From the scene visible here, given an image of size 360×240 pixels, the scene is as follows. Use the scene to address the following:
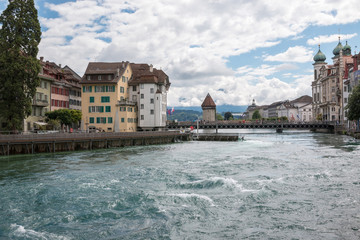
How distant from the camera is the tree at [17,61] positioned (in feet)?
139

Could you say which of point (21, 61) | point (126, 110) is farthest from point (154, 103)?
point (21, 61)

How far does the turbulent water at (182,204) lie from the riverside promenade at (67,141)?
1496cm

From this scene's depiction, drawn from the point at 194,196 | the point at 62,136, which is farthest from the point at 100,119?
the point at 194,196

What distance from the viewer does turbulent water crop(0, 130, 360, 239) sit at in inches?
504

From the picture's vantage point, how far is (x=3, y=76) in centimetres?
4256

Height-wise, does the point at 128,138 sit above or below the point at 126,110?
below

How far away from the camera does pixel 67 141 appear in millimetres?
45875

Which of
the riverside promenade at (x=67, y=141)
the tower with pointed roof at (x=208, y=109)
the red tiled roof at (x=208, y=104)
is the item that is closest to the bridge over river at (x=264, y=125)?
the riverside promenade at (x=67, y=141)

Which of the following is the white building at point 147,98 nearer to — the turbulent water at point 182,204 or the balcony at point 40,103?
the balcony at point 40,103

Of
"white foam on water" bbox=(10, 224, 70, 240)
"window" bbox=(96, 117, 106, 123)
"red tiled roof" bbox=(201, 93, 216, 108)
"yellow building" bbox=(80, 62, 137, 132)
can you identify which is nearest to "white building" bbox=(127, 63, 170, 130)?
"yellow building" bbox=(80, 62, 137, 132)

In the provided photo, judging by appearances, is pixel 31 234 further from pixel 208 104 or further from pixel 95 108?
pixel 208 104

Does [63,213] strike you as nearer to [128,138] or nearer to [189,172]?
[189,172]

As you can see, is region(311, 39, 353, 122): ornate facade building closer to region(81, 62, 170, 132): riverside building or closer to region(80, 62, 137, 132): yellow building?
region(81, 62, 170, 132): riverside building

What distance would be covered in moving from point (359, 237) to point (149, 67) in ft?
245
